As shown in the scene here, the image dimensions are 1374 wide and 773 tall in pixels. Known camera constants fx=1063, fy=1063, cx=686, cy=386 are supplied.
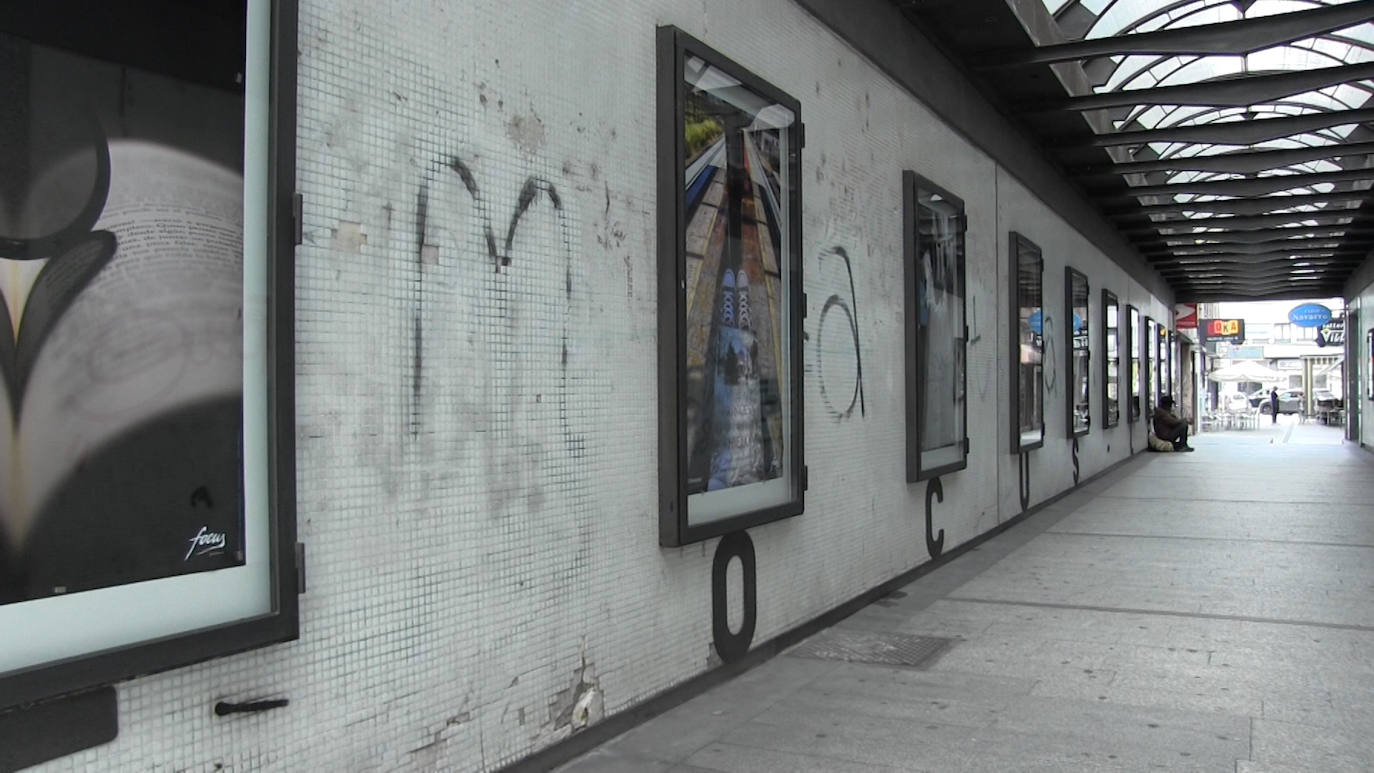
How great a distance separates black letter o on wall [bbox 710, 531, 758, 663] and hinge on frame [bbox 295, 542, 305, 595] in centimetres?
238

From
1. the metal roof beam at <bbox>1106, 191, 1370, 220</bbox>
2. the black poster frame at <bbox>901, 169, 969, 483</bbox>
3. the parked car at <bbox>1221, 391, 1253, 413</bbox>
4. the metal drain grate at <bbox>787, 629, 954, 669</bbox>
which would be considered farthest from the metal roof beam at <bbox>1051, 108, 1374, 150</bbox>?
the parked car at <bbox>1221, 391, 1253, 413</bbox>

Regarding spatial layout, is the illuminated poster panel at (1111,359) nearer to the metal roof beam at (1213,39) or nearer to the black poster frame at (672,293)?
the metal roof beam at (1213,39)

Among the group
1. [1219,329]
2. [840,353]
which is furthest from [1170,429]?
[1219,329]

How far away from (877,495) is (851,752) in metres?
3.02

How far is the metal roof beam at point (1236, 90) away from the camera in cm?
898

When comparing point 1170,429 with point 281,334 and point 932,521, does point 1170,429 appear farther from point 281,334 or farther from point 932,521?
point 281,334

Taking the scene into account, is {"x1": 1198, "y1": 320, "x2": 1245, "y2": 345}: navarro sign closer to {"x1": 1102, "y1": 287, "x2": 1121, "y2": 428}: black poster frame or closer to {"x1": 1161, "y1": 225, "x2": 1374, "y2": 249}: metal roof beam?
{"x1": 1161, "y1": 225, "x2": 1374, "y2": 249}: metal roof beam

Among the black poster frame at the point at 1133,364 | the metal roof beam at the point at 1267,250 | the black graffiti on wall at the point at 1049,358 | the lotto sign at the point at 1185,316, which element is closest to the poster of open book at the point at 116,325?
the black graffiti on wall at the point at 1049,358

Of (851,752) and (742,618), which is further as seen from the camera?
(742,618)

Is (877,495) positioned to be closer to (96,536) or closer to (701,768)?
(701,768)

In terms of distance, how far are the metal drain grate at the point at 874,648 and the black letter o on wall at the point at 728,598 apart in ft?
1.51

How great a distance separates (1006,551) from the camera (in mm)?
8922

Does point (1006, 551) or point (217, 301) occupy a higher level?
point (217, 301)

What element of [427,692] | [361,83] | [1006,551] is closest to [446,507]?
[427,692]
